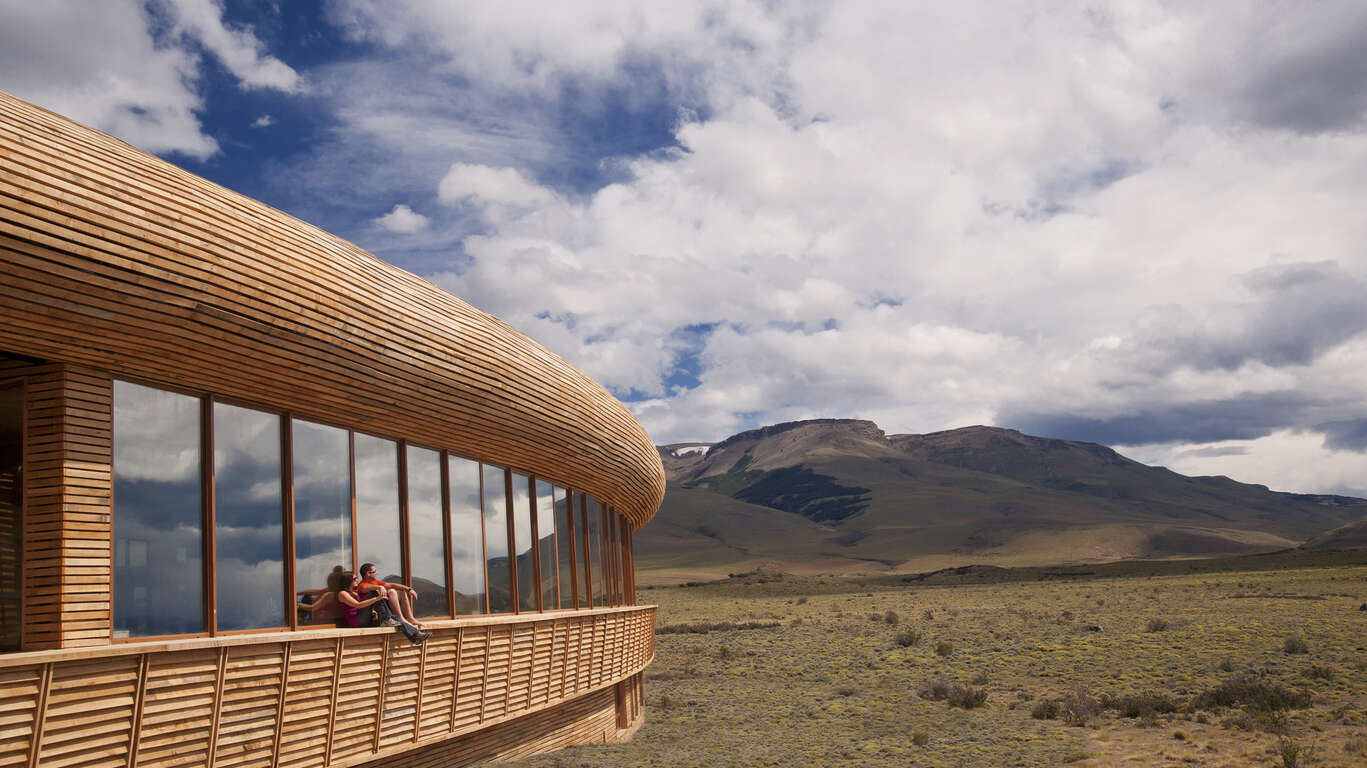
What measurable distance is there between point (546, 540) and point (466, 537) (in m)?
2.84

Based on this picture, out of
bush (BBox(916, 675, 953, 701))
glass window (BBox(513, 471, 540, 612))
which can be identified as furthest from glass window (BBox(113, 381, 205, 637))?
bush (BBox(916, 675, 953, 701))

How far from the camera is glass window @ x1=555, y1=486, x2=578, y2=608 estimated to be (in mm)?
16891

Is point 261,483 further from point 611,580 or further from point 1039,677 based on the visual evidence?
point 1039,677

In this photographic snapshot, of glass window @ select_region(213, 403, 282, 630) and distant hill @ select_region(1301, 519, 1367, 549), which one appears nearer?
glass window @ select_region(213, 403, 282, 630)

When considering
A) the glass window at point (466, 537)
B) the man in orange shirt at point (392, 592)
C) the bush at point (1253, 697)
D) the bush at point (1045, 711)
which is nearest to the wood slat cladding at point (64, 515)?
the man in orange shirt at point (392, 592)

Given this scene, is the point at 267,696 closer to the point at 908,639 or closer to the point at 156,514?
the point at 156,514

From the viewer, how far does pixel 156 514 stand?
8852mm

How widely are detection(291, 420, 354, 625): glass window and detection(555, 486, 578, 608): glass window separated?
5853 millimetres

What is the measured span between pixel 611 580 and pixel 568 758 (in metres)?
6.11

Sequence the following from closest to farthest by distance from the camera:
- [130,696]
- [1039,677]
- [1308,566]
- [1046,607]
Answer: [130,696] → [1039,677] → [1046,607] → [1308,566]

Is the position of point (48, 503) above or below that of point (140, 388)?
below

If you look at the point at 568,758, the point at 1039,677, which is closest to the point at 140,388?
the point at 568,758

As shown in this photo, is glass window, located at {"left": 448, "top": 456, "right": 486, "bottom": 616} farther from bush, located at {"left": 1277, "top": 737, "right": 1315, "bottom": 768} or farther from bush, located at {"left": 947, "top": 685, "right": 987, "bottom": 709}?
bush, located at {"left": 947, "top": 685, "right": 987, "bottom": 709}

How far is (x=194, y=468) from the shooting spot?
364 inches
